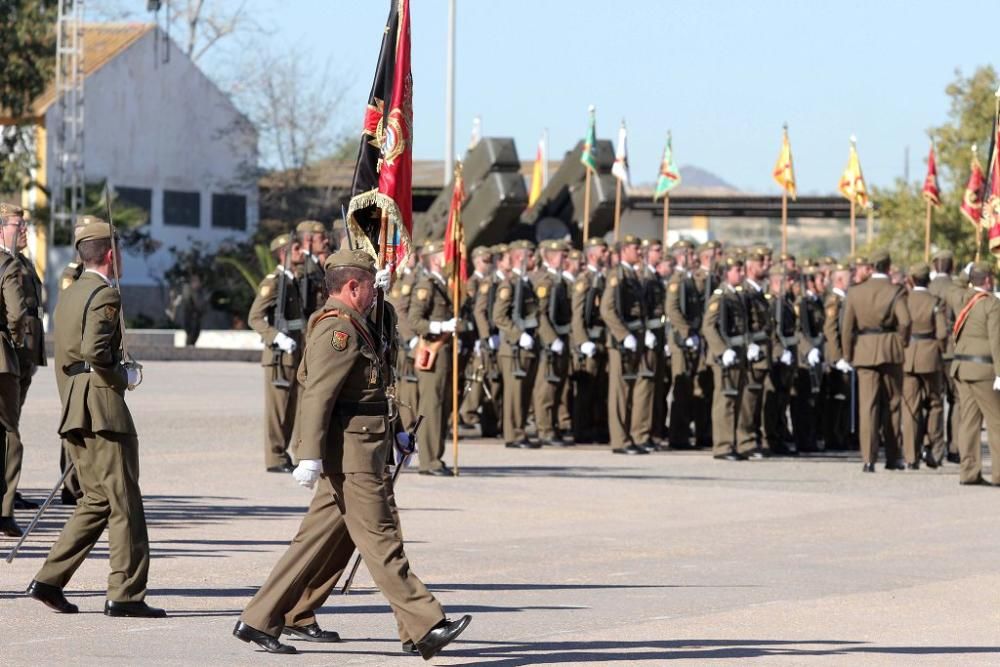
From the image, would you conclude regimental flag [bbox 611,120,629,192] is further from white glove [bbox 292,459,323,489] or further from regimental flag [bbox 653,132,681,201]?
white glove [bbox 292,459,323,489]

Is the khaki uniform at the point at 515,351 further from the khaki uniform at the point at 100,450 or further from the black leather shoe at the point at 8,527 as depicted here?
the khaki uniform at the point at 100,450

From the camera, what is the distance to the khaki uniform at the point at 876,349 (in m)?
18.9

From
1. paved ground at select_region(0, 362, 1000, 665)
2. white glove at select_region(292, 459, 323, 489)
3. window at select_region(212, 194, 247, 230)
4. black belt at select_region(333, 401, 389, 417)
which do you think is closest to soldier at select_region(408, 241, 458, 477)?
paved ground at select_region(0, 362, 1000, 665)

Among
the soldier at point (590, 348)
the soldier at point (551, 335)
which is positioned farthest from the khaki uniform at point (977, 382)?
the soldier at point (551, 335)

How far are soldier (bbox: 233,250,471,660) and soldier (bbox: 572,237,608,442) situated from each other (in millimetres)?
12079

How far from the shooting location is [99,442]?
9.70m

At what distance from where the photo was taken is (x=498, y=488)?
648 inches

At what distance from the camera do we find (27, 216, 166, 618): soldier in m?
9.53

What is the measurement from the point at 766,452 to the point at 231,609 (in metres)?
11.6

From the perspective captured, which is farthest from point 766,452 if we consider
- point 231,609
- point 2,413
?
point 231,609

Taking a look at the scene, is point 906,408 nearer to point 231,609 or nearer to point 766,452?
point 766,452

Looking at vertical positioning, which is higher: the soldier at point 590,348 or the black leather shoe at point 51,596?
the soldier at point 590,348

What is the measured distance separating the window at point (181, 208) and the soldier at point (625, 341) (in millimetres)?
36531

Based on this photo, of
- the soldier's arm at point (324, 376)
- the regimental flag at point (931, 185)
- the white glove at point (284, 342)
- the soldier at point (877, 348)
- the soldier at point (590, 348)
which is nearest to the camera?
the soldier's arm at point (324, 376)
